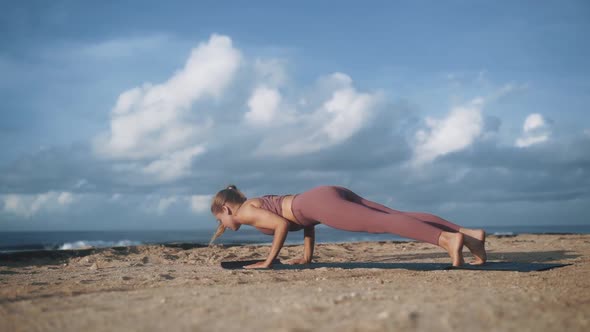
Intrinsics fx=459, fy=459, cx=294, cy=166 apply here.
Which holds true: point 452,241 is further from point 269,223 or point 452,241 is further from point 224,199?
point 224,199

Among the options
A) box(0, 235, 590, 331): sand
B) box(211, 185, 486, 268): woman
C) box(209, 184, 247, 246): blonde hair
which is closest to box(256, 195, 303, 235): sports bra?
box(211, 185, 486, 268): woman

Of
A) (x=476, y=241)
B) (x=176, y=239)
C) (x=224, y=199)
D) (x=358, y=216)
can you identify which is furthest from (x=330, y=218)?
(x=176, y=239)

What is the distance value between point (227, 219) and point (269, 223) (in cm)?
56

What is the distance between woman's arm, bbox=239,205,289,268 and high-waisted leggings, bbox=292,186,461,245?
9.7 inches

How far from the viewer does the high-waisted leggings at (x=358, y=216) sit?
168 inches

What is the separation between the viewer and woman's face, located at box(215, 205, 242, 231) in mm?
5172

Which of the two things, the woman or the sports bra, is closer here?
the woman

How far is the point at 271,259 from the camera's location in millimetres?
4941

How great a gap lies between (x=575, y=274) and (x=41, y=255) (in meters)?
8.19

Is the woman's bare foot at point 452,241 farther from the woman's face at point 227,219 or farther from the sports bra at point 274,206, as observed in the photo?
the woman's face at point 227,219

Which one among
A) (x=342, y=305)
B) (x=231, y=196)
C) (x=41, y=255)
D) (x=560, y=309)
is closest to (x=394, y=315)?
(x=342, y=305)

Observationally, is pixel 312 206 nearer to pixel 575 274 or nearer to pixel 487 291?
pixel 487 291

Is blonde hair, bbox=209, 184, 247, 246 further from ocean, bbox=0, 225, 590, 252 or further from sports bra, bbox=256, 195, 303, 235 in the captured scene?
ocean, bbox=0, 225, 590, 252

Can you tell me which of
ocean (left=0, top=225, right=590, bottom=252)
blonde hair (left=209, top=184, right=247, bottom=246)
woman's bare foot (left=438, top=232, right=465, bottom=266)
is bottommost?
ocean (left=0, top=225, right=590, bottom=252)
